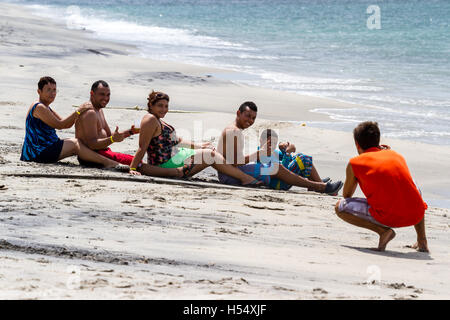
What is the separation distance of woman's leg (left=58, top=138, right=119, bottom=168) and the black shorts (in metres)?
0.05


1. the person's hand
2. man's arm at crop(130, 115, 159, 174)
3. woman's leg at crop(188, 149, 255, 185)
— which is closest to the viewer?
the person's hand

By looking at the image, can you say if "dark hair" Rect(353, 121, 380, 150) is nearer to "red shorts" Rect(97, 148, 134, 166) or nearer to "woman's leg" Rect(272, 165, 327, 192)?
"woman's leg" Rect(272, 165, 327, 192)

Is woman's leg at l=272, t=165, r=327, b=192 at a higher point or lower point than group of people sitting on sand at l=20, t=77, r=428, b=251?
lower

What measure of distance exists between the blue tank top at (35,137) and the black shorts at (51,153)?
0.03m

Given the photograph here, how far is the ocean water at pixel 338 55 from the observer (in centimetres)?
1329

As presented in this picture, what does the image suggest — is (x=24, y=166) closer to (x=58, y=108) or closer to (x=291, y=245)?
(x=291, y=245)

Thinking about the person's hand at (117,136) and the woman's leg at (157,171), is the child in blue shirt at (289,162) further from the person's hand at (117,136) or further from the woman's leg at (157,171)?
the person's hand at (117,136)

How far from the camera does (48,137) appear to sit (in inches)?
285

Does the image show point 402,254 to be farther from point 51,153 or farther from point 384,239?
point 51,153

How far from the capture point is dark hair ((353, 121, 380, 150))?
5.17 meters

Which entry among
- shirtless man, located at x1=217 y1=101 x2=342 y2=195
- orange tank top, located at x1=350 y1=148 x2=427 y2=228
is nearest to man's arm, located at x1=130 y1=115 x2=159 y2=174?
shirtless man, located at x1=217 y1=101 x2=342 y2=195

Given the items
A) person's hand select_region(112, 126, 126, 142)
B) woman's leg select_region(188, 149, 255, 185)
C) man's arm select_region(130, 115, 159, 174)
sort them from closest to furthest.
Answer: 1. person's hand select_region(112, 126, 126, 142)
2. man's arm select_region(130, 115, 159, 174)
3. woman's leg select_region(188, 149, 255, 185)

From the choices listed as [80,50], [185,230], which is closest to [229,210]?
[185,230]

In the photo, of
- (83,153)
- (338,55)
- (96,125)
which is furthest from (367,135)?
(338,55)
